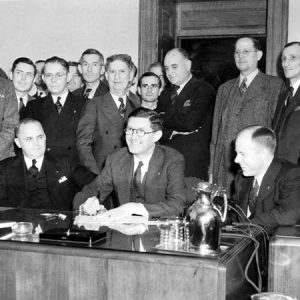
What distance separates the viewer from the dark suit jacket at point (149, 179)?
3.25 meters

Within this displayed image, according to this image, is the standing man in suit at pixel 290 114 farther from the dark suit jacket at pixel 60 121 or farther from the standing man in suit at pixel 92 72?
the standing man in suit at pixel 92 72

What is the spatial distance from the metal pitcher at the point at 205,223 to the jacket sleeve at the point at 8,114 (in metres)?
2.32

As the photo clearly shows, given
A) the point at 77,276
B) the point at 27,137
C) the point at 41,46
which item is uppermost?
the point at 41,46

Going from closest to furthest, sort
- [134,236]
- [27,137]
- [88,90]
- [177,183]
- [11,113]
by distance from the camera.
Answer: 1. [134,236]
2. [177,183]
3. [27,137]
4. [11,113]
5. [88,90]

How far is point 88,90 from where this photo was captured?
192 inches

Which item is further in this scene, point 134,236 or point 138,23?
point 138,23

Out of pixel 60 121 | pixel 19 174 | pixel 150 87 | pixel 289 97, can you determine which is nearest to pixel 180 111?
pixel 150 87

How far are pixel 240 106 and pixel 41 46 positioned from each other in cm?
351

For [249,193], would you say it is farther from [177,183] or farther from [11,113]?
[11,113]

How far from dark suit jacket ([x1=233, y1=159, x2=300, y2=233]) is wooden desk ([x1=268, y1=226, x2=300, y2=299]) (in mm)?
392

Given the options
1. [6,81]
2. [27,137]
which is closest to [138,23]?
[6,81]

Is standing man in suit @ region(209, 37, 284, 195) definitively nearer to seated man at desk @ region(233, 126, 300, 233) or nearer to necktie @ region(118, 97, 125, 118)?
necktie @ region(118, 97, 125, 118)

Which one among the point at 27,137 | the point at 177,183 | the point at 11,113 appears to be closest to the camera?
the point at 177,183

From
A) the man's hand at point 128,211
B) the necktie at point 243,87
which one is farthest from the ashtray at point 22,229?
the necktie at point 243,87
